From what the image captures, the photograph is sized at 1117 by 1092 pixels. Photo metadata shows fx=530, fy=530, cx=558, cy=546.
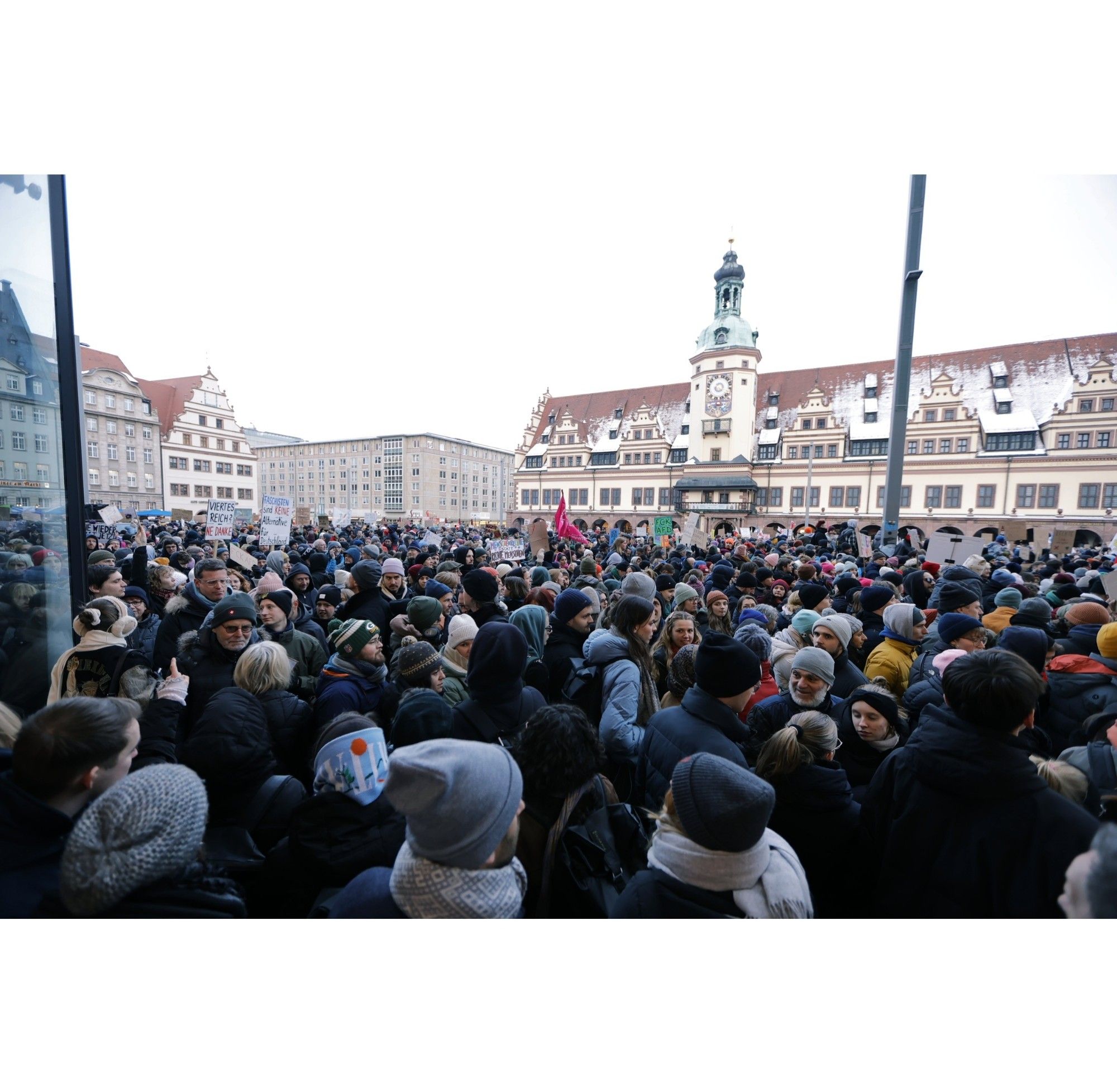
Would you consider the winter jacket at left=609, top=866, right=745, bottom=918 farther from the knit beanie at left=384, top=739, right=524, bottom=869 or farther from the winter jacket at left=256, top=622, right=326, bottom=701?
the winter jacket at left=256, top=622, right=326, bottom=701

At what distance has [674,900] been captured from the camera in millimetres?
1513

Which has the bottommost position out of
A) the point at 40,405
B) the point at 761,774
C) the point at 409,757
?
the point at 761,774

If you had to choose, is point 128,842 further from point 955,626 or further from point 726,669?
point 955,626

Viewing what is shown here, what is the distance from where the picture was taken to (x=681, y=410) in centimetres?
4947

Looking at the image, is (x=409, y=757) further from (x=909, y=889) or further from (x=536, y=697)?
(x=909, y=889)

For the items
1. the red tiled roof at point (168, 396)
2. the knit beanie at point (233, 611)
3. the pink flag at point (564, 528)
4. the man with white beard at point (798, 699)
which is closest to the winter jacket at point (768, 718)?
the man with white beard at point (798, 699)

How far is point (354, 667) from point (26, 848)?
1684 millimetres

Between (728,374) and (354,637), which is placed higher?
(728,374)

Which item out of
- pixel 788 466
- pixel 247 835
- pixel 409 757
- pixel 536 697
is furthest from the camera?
pixel 788 466

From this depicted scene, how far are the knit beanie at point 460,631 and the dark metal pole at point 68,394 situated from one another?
3.10 m

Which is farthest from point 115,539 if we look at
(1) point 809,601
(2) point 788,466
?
(2) point 788,466

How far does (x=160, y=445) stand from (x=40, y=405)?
51.9 meters

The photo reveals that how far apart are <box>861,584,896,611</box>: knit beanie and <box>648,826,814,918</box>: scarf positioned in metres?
4.00

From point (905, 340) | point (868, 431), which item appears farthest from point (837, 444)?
point (905, 340)
